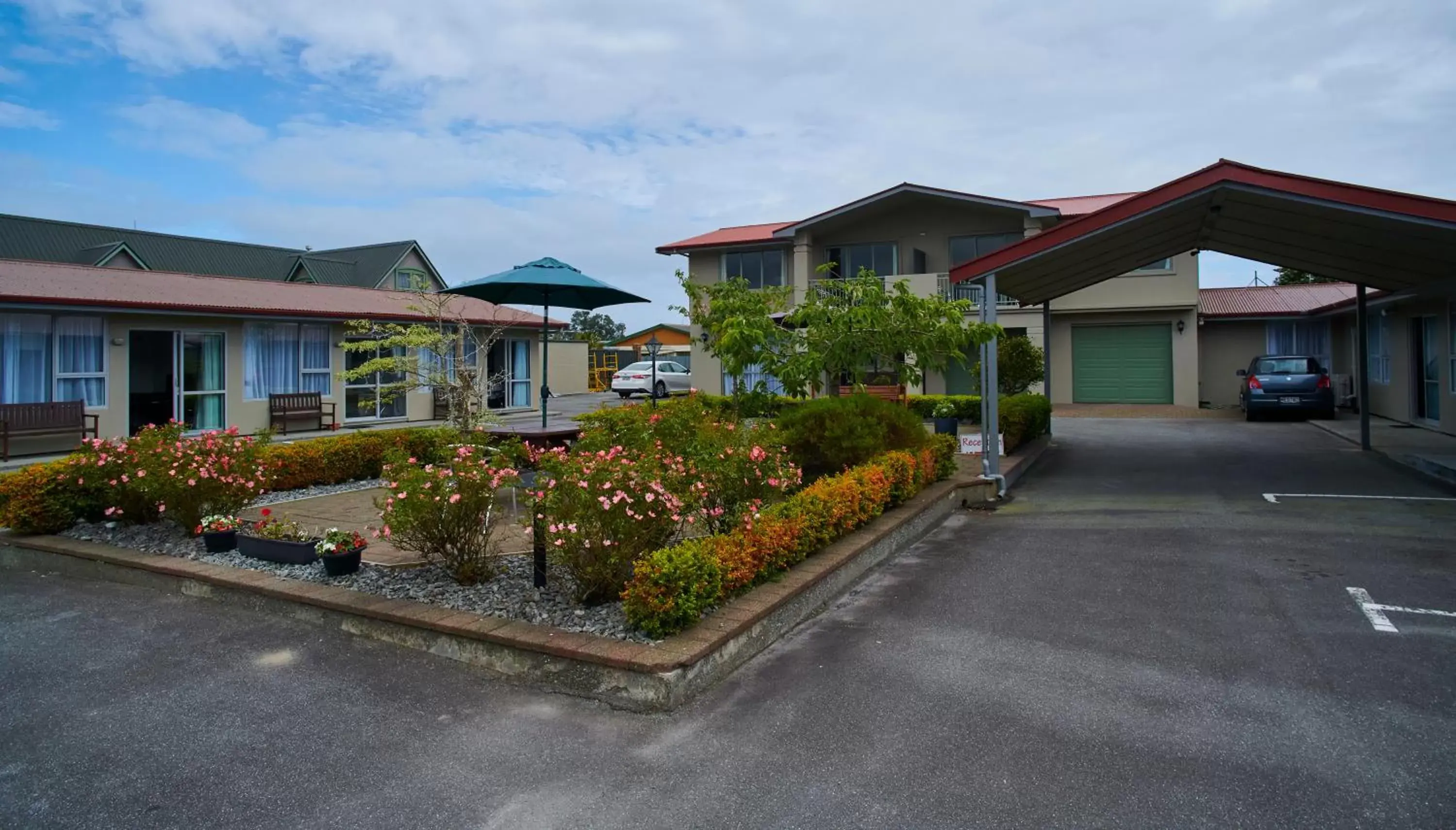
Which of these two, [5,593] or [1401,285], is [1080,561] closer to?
[5,593]

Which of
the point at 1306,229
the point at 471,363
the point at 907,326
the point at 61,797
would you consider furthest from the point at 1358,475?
the point at 471,363

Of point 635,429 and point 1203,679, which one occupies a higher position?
point 635,429

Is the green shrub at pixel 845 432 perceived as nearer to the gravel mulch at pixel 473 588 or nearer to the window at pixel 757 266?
the gravel mulch at pixel 473 588

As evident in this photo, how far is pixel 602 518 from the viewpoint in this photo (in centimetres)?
505

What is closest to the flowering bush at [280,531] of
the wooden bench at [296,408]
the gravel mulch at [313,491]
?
the gravel mulch at [313,491]

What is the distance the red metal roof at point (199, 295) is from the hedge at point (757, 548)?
→ 9916 mm

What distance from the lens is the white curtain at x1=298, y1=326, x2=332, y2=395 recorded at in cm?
1956

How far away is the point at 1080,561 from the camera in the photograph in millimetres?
7059

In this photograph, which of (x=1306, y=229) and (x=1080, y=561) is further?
(x=1306, y=229)

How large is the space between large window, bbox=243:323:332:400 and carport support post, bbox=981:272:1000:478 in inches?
597

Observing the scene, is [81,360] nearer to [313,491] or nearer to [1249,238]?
[313,491]

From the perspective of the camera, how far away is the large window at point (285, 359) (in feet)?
60.8

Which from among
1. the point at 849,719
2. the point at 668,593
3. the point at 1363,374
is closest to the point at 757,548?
the point at 668,593

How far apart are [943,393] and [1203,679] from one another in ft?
70.9
